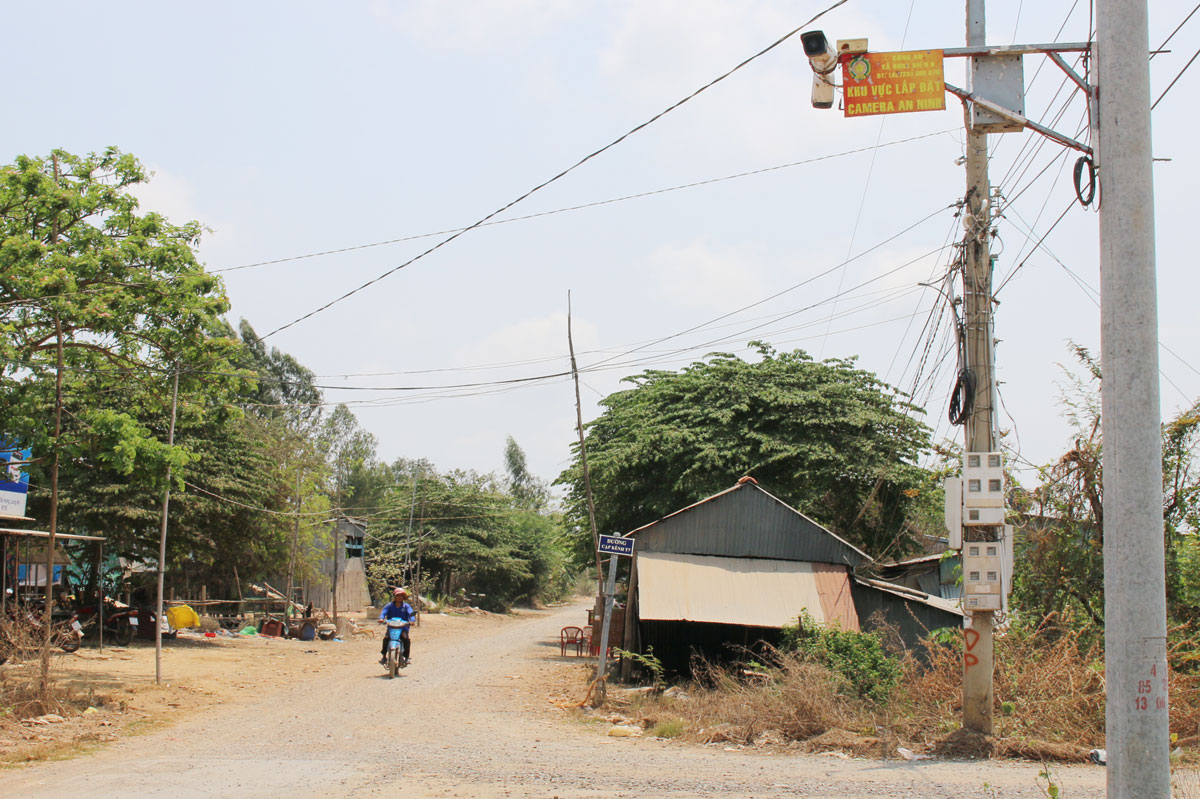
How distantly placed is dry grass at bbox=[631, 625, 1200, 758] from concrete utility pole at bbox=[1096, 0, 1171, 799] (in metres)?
6.62

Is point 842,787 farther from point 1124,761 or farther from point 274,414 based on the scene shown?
point 274,414

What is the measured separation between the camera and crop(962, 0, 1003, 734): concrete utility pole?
11.3 meters

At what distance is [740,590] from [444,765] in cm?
918

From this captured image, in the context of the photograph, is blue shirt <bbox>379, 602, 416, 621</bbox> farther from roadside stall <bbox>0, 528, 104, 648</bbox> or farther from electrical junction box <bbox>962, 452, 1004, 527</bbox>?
electrical junction box <bbox>962, 452, 1004, 527</bbox>

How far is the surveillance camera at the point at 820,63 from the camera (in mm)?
8930

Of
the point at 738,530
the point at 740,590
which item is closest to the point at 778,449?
the point at 738,530

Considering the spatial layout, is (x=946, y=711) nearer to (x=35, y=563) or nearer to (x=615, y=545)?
(x=615, y=545)

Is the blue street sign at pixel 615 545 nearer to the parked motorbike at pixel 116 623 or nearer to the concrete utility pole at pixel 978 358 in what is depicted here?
the concrete utility pole at pixel 978 358

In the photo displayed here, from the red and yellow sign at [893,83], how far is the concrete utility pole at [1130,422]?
4.09 meters

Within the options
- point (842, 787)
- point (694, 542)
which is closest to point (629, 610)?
point (694, 542)

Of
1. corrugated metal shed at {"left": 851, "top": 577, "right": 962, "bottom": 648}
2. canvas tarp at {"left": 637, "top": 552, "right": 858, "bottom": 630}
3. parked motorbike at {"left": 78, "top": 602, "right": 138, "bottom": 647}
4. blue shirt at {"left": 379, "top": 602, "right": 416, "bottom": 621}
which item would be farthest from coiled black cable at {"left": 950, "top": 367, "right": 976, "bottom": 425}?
parked motorbike at {"left": 78, "top": 602, "right": 138, "bottom": 647}

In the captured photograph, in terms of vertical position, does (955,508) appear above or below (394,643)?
above

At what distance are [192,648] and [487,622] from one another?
74.2ft

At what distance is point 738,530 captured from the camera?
20156 millimetres
